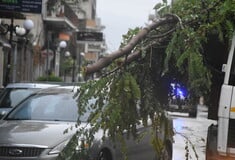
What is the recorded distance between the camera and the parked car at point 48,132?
7984mm

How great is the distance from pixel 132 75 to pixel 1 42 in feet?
61.0

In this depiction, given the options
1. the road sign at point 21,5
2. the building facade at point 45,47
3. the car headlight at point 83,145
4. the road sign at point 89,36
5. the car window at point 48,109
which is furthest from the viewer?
the road sign at point 89,36

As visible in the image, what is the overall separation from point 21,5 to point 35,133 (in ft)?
35.6

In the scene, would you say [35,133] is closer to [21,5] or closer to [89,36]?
[21,5]

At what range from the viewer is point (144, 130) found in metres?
6.63

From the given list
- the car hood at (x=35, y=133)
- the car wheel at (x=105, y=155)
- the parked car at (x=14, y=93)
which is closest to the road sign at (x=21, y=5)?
the parked car at (x=14, y=93)

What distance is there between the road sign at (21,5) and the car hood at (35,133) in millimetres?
9088

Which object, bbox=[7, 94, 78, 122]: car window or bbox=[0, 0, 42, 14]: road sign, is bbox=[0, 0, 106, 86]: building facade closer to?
bbox=[0, 0, 42, 14]: road sign

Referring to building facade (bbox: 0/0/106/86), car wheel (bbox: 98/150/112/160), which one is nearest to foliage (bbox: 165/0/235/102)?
car wheel (bbox: 98/150/112/160)

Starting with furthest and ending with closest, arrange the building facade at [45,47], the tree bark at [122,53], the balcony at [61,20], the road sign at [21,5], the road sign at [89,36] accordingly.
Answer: the balcony at [61,20] → the road sign at [89,36] → the building facade at [45,47] → the road sign at [21,5] → the tree bark at [122,53]

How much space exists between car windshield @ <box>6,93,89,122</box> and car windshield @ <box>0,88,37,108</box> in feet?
11.9

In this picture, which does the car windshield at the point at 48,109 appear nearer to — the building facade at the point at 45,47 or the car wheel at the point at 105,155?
the car wheel at the point at 105,155

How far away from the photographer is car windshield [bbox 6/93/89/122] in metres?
9.45

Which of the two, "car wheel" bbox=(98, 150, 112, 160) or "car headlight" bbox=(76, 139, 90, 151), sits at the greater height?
"car headlight" bbox=(76, 139, 90, 151)
